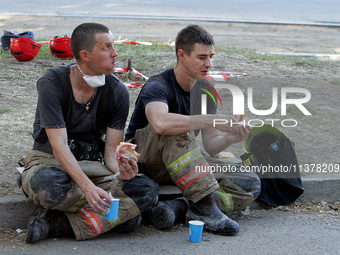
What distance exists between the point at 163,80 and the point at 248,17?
12120mm

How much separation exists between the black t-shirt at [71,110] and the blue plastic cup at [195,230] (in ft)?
2.90

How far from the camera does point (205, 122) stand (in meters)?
3.65

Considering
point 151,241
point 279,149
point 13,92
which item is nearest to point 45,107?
point 151,241

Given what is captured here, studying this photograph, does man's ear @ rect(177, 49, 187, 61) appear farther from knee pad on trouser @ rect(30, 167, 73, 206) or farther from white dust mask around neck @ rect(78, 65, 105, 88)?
knee pad on trouser @ rect(30, 167, 73, 206)

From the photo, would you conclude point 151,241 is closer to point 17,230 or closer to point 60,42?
point 17,230

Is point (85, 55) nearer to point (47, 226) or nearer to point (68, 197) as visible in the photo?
point (68, 197)

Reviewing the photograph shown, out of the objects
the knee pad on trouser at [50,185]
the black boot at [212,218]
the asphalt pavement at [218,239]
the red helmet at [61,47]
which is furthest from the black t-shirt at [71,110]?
the red helmet at [61,47]

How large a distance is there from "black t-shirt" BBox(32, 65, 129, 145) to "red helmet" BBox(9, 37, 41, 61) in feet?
14.1

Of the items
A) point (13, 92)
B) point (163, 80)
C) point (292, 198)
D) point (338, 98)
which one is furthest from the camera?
point (338, 98)

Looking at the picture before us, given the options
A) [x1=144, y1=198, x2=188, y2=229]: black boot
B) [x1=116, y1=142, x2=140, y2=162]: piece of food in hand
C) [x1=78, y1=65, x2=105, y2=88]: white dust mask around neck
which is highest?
[x1=78, y1=65, x2=105, y2=88]: white dust mask around neck

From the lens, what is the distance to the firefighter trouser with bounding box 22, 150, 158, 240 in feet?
11.1

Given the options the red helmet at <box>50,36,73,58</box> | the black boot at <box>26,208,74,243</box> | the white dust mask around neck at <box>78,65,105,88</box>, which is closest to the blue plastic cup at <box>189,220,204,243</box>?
the black boot at <box>26,208,74,243</box>

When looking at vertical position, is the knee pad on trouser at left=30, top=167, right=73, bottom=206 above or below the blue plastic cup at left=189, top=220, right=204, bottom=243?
above

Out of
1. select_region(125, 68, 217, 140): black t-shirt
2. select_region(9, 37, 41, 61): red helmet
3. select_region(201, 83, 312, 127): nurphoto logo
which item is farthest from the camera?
select_region(9, 37, 41, 61): red helmet
